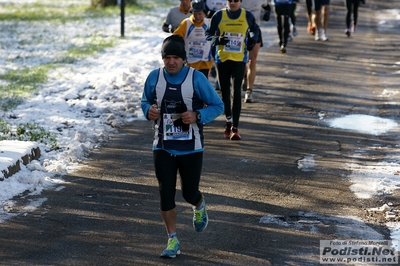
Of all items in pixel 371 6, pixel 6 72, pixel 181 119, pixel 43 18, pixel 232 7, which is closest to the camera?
pixel 181 119

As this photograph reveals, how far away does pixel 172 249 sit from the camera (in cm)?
655

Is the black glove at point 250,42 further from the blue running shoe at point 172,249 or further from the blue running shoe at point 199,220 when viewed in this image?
the blue running shoe at point 172,249

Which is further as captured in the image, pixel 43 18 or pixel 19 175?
pixel 43 18

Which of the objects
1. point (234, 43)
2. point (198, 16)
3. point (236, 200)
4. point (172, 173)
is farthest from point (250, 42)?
point (172, 173)

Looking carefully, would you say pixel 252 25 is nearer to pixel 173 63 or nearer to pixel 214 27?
pixel 214 27

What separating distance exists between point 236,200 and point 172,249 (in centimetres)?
182

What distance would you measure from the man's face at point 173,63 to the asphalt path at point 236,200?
58.2 inches

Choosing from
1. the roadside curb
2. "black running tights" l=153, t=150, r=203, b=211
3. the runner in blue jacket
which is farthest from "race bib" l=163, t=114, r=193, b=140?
the roadside curb

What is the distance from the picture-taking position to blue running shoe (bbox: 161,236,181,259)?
6535 mm

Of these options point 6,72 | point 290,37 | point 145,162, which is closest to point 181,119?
point 145,162

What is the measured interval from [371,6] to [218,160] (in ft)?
69.5

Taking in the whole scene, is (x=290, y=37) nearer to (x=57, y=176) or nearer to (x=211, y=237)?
(x=57, y=176)

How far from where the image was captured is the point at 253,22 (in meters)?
11.1

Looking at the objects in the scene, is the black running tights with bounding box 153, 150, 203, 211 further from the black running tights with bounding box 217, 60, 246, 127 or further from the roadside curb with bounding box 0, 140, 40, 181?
the black running tights with bounding box 217, 60, 246, 127
